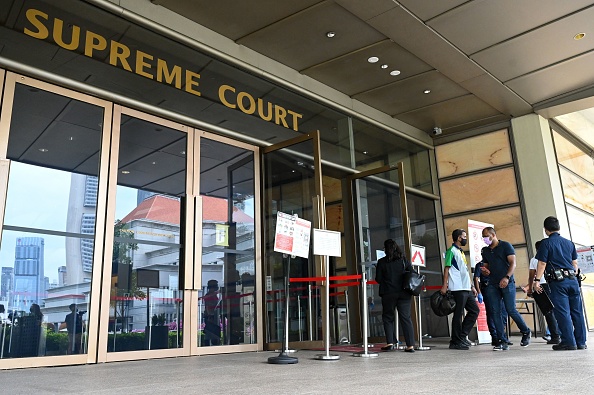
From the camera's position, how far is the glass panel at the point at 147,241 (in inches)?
225

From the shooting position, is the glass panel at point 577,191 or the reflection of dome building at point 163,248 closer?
the reflection of dome building at point 163,248

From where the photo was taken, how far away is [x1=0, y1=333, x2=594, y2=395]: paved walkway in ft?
9.07

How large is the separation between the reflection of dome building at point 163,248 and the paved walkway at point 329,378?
1.30 meters

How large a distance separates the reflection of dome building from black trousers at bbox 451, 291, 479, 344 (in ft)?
10.1

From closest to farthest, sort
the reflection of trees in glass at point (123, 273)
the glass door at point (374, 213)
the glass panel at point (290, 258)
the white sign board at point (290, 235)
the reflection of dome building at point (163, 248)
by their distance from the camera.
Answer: the white sign board at point (290, 235), the reflection of trees in glass at point (123, 273), the reflection of dome building at point (163, 248), the glass panel at point (290, 258), the glass door at point (374, 213)

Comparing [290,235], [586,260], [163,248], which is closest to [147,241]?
[163,248]

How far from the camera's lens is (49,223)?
5.25 meters

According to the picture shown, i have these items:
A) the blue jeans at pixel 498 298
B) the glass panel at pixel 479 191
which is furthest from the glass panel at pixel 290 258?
the glass panel at pixel 479 191

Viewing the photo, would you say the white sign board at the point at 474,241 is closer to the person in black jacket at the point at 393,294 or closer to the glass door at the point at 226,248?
the person in black jacket at the point at 393,294

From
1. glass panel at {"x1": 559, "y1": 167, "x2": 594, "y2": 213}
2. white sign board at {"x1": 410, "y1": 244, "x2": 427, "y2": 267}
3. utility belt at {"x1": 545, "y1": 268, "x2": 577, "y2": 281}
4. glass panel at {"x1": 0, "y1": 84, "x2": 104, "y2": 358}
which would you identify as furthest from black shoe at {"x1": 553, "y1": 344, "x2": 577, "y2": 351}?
glass panel at {"x1": 559, "y1": 167, "x2": 594, "y2": 213}

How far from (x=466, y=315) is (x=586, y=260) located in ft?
8.02

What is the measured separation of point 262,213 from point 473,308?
320 centimetres

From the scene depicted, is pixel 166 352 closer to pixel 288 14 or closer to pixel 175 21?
pixel 175 21

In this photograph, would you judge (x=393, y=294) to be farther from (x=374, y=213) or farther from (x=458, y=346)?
(x=374, y=213)
